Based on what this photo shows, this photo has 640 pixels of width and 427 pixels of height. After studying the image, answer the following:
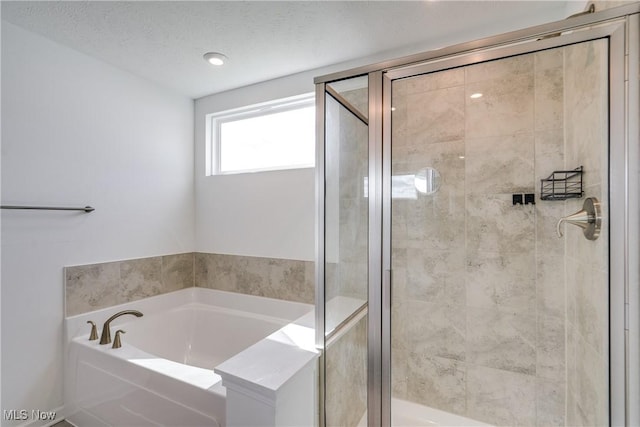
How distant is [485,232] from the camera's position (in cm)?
175

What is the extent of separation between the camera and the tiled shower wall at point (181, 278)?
6.52 feet

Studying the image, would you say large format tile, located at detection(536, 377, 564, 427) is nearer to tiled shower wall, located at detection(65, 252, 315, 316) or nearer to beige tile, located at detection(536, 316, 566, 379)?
beige tile, located at detection(536, 316, 566, 379)

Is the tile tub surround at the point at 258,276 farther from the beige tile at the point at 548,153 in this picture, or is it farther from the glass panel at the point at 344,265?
the beige tile at the point at 548,153

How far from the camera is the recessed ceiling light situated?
79.1 inches

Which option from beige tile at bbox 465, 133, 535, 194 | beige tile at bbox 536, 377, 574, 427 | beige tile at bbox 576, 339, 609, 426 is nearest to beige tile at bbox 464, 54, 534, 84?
beige tile at bbox 465, 133, 535, 194

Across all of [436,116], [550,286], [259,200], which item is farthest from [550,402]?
[259,200]

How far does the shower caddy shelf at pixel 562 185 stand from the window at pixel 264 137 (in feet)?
4.88

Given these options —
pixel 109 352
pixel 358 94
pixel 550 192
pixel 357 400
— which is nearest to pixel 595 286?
pixel 550 192

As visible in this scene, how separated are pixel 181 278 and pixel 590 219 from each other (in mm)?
2794

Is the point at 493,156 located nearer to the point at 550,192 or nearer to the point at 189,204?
the point at 550,192

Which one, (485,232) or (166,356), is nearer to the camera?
(485,232)

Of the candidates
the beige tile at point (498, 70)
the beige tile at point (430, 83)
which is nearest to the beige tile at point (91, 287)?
the beige tile at point (430, 83)

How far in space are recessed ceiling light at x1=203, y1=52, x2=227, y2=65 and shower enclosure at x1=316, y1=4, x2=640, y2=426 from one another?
41.1 inches

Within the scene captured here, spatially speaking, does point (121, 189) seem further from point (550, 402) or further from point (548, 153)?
point (550, 402)
